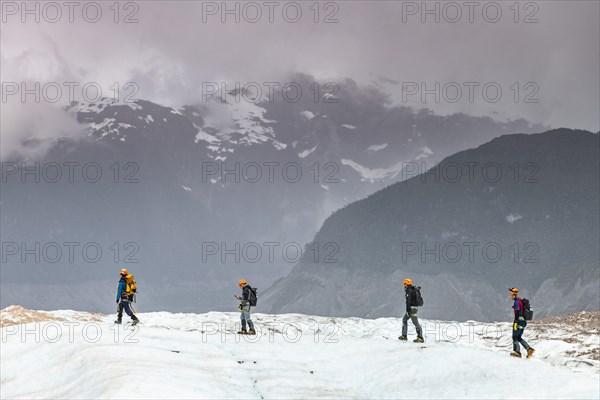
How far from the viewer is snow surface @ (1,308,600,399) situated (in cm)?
1905

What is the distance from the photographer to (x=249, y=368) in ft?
75.9

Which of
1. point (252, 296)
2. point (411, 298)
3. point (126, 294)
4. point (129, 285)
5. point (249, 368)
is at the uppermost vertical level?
point (129, 285)

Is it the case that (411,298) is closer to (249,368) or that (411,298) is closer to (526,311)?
(526,311)

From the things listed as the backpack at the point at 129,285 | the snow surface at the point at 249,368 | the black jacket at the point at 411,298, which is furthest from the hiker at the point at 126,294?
the black jacket at the point at 411,298

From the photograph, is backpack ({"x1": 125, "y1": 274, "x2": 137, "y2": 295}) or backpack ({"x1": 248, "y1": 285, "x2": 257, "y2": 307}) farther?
backpack ({"x1": 248, "y1": 285, "x2": 257, "y2": 307})

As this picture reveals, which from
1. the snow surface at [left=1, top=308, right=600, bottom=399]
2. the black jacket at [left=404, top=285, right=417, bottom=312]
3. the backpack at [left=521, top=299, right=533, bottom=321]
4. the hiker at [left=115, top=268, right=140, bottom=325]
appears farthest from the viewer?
the hiker at [left=115, top=268, right=140, bottom=325]

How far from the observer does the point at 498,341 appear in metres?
41.4

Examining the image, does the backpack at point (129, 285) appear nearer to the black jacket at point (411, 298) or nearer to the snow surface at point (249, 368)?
the snow surface at point (249, 368)

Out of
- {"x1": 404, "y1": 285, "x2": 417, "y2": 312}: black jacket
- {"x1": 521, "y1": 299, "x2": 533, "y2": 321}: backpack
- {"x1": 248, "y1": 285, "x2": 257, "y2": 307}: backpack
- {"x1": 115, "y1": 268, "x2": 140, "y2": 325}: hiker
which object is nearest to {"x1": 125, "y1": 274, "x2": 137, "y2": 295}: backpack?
{"x1": 115, "y1": 268, "x2": 140, "y2": 325}: hiker

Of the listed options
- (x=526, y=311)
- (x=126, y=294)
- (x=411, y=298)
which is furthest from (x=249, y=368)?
(x=526, y=311)

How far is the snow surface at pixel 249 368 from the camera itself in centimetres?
1905

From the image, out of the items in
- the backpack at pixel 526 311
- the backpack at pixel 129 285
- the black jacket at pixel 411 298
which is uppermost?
the backpack at pixel 129 285

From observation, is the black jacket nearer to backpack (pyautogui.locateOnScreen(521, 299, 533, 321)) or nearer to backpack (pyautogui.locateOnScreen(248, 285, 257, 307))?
backpack (pyautogui.locateOnScreen(521, 299, 533, 321))

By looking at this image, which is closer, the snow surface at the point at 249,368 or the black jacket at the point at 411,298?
the snow surface at the point at 249,368
